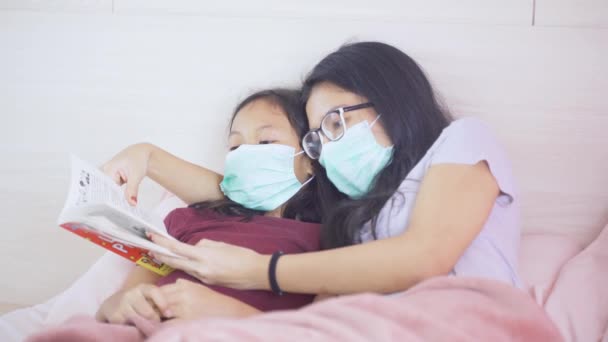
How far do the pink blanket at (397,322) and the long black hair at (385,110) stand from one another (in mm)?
299

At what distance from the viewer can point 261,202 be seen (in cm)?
134

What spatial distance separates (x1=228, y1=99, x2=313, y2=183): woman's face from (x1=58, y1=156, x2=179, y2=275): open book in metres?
0.31

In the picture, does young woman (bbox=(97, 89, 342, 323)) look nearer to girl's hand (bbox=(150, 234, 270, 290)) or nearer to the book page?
girl's hand (bbox=(150, 234, 270, 290))

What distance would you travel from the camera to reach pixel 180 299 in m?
1.05

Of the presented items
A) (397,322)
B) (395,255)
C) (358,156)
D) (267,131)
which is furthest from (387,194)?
(397,322)

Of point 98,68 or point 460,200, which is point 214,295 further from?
point 98,68

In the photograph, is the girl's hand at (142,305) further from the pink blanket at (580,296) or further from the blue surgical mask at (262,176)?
the pink blanket at (580,296)

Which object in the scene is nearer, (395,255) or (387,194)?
(395,255)

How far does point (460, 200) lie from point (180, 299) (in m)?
0.47

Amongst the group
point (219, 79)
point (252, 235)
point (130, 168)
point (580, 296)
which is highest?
point (219, 79)

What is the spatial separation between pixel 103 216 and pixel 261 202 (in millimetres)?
411

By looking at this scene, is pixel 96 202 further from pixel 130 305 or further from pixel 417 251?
pixel 417 251

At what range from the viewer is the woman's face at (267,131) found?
134 centimetres

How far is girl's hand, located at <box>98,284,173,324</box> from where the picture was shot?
104cm
